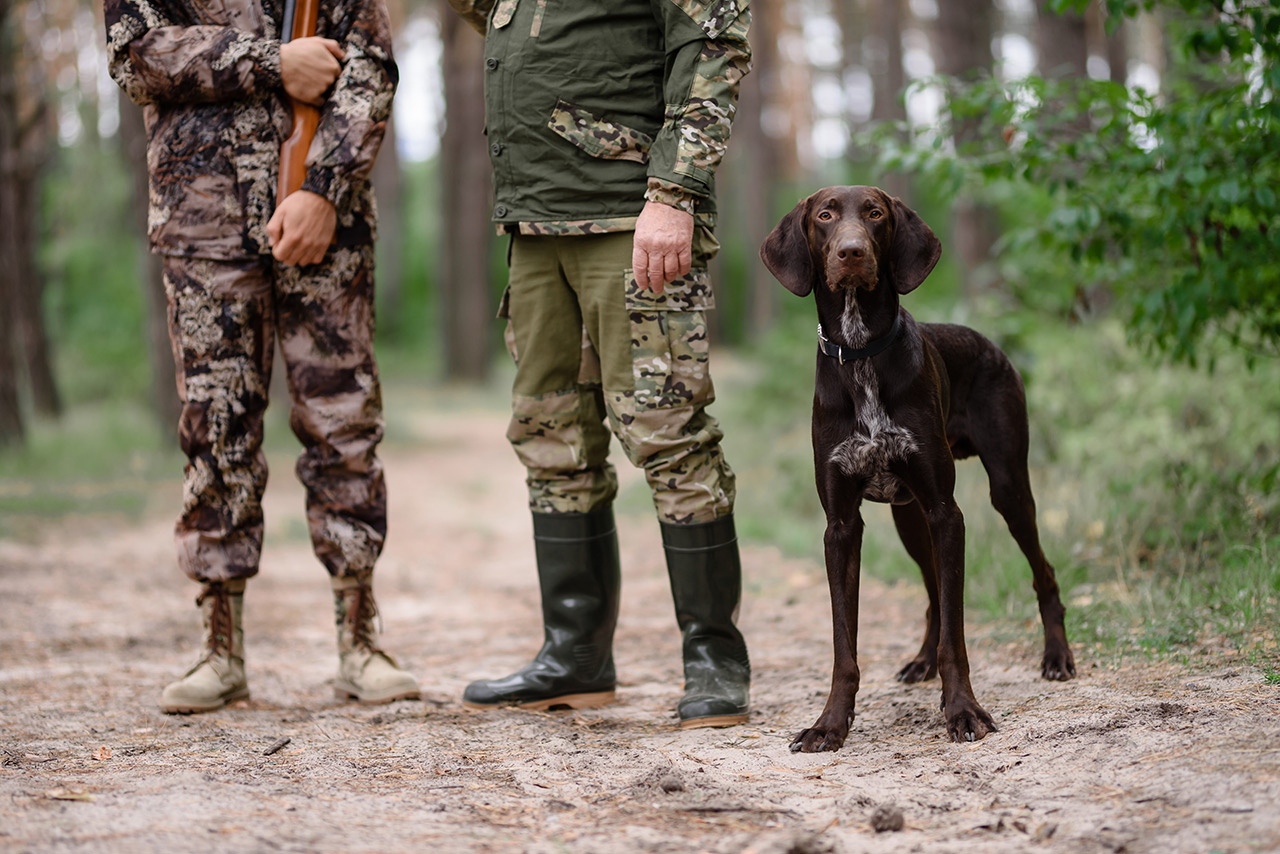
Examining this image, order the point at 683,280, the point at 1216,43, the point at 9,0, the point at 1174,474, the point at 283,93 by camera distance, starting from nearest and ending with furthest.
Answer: the point at 683,280 < the point at 283,93 < the point at 1216,43 < the point at 1174,474 < the point at 9,0

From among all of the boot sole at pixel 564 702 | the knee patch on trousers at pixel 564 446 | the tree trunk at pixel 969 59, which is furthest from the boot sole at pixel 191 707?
the tree trunk at pixel 969 59

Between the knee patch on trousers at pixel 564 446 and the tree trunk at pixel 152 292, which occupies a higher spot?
the tree trunk at pixel 152 292

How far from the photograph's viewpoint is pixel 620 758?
2922 millimetres

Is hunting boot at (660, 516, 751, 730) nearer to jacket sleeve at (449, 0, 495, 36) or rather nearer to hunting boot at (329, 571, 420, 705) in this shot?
hunting boot at (329, 571, 420, 705)

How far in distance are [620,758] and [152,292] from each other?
8.04m

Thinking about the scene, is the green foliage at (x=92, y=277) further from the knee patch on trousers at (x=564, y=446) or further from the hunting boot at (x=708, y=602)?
the hunting boot at (x=708, y=602)

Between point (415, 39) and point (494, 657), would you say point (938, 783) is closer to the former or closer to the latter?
point (494, 657)

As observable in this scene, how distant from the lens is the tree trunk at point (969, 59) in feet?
31.8

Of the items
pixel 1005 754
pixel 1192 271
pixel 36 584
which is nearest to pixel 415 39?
pixel 36 584

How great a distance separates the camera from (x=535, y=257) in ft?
11.6

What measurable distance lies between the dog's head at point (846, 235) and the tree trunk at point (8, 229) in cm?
825

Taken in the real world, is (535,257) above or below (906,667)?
above

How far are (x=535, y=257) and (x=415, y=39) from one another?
23.9 m

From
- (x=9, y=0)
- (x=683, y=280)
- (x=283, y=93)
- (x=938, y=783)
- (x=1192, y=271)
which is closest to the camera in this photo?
(x=938, y=783)
